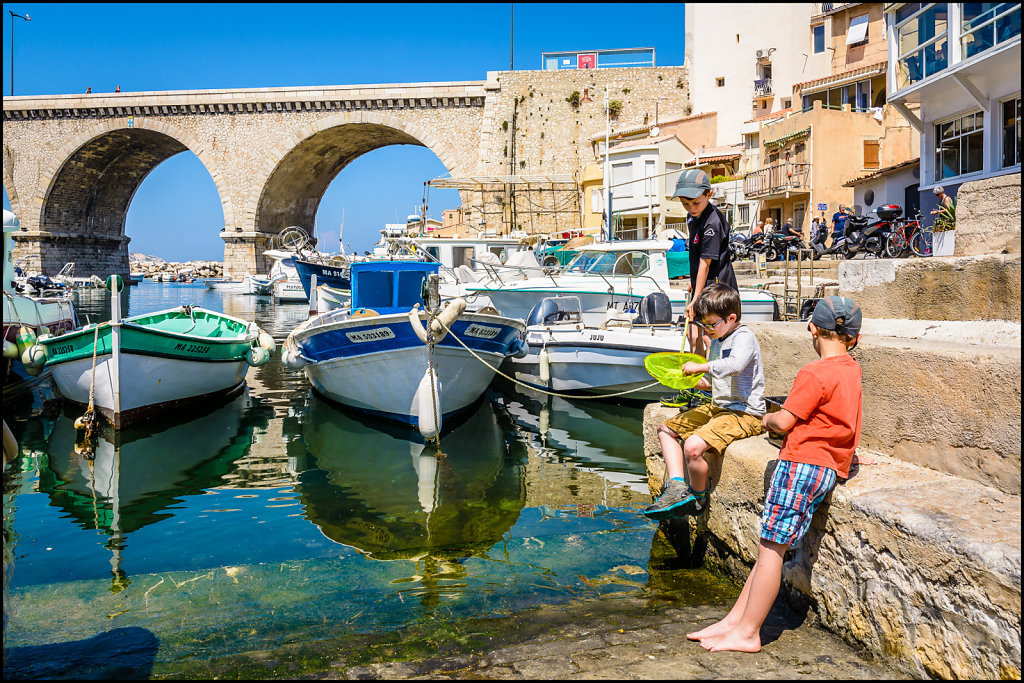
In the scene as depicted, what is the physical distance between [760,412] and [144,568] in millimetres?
3557

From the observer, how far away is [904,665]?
2.39 meters

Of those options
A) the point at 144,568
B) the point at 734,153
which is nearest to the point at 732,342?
the point at 144,568

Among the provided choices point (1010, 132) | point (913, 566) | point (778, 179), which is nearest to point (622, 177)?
point (778, 179)

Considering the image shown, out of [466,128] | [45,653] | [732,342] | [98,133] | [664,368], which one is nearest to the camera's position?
[45,653]

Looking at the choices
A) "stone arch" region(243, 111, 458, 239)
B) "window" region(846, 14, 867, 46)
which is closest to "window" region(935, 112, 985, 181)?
"window" region(846, 14, 867, 46)

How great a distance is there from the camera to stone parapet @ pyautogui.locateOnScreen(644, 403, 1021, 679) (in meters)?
2.06

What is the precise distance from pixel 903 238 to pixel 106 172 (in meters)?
40.2

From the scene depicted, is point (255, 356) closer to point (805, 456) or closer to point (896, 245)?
point (805, 456)

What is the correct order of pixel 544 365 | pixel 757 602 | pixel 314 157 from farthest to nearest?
pixel 314 157, pixel 544 365, pixel 757 602

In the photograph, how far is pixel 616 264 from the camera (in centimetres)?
1184

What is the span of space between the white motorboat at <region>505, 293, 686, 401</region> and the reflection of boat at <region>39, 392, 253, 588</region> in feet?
12.0

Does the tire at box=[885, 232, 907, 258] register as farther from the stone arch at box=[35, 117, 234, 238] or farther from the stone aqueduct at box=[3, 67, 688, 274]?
the stone arch at box=[35, 117, 234, 238]

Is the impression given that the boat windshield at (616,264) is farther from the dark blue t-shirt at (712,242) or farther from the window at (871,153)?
the window at (871,153)

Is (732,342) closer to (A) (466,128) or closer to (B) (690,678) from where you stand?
(B) (690,678)
